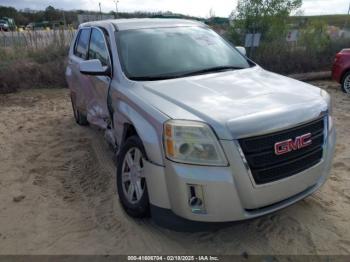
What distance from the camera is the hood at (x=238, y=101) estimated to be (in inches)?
104

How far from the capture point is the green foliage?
12.1 metres

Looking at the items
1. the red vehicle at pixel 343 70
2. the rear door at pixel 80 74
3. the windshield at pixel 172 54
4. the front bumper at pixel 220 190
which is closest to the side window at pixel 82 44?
the rear door at pixel 80 74

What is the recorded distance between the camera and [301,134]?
9.39 feet

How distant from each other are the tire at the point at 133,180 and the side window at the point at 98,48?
1220 mm

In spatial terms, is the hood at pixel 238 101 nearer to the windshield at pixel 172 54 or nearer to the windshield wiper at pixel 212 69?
the windshield wiper at pixel 212 69

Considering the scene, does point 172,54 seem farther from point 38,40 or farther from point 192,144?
point 38,40

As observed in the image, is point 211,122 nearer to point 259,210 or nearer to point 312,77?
point 259,210

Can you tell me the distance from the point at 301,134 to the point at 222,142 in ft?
2.32

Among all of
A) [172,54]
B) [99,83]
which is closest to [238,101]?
[172,54]

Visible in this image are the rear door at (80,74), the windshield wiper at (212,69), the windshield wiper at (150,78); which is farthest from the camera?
the rear door at (80,74)

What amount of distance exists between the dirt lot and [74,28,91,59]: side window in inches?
54.9

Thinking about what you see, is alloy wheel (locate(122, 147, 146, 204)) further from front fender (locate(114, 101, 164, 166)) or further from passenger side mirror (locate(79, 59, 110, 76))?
passenger side mirror (locate(79, 59, 110, 76))

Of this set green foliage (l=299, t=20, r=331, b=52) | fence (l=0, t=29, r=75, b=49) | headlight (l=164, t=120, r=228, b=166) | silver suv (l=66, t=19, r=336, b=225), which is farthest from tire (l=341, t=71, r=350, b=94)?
fence (l=0, t=29, r=75, b=49)

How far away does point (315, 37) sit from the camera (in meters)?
12.2
